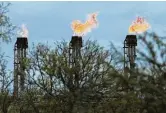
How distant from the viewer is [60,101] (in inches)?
1180

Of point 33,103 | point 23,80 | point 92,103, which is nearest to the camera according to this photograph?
point 92,103

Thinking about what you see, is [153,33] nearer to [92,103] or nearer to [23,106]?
[92,103]

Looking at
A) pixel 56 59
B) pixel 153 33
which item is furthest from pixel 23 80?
pixel 153 33

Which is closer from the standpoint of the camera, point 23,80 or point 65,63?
point 65,63

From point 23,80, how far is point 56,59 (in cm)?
456

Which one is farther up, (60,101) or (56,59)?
(56,59)

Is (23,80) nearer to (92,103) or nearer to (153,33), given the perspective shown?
(92,103)

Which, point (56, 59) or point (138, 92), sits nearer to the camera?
point (138, 92)

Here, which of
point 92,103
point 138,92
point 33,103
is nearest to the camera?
point 138,92

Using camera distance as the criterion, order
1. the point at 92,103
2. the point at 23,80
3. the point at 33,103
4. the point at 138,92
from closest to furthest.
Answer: the point at 138,92 < the point at 92,103 < the point at 33,103 < the point at 23,80

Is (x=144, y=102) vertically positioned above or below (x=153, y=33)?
below

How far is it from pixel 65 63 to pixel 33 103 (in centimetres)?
319

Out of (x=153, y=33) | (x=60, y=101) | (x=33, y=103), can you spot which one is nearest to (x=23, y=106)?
(x=33, y=103)

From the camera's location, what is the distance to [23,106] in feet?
108
